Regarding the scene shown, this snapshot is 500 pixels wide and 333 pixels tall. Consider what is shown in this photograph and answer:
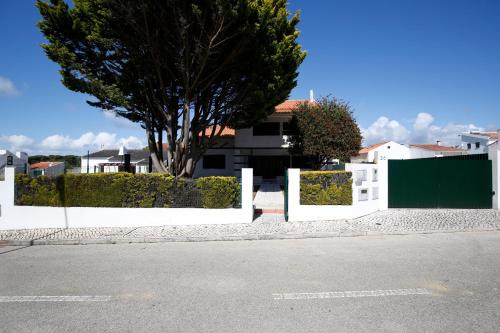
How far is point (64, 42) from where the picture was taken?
13.4m

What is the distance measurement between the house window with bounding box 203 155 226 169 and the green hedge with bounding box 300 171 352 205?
15695mm

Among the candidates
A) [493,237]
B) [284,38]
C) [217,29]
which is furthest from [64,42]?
[493,237]

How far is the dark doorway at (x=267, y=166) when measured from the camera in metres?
24.9

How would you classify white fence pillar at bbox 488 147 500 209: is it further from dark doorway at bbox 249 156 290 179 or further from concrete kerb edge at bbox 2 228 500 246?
dark doorway at bbox 249 156 290 179

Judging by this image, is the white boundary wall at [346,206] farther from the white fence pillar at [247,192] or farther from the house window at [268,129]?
the house window at [268,129]

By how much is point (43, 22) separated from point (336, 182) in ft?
45.0

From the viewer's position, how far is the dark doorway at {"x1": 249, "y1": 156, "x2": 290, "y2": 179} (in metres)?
24.9

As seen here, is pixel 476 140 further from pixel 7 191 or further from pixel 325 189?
pixel 7 191

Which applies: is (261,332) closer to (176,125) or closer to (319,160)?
(176,125)

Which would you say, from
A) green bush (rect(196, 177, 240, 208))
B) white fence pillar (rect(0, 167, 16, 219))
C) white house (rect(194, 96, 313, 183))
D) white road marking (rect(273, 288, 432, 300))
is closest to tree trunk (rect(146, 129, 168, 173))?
green bush (rect(196, 177, 240, 208))

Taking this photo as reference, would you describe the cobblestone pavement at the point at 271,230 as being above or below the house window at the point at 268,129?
below

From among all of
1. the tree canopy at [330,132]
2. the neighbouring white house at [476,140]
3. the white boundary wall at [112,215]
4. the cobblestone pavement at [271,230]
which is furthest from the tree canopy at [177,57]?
the neighbouring white house at [476,140]

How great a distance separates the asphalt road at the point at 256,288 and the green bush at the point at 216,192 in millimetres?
2620

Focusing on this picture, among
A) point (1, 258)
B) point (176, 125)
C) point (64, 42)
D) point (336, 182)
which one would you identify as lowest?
point (1, 258)
